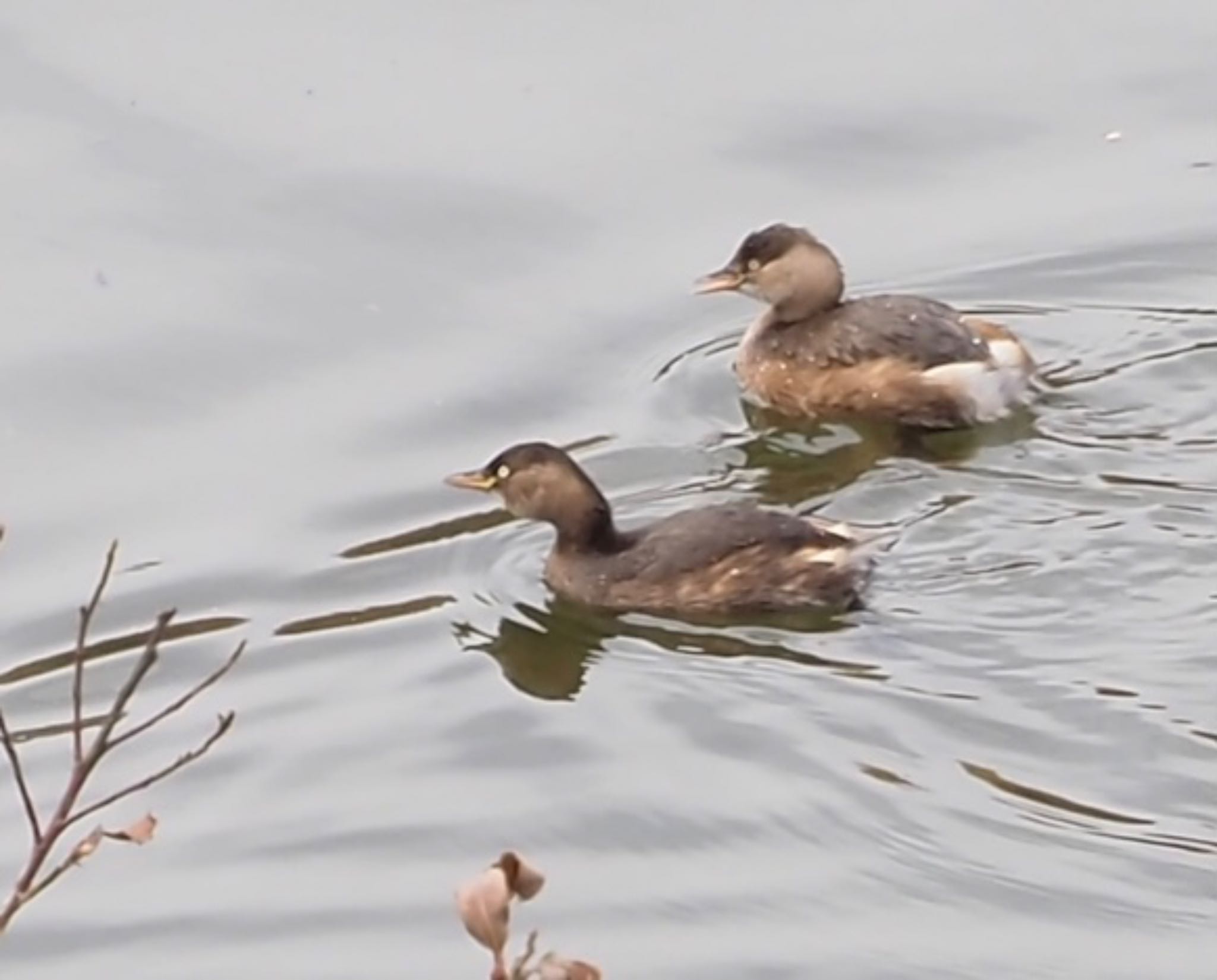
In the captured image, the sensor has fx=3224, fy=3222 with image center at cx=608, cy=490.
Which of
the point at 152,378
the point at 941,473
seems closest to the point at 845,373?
the point at 941,473

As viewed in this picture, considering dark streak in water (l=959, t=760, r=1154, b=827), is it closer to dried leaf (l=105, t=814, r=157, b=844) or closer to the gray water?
the gray water

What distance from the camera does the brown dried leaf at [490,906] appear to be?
3283mm

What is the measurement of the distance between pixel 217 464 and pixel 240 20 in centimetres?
331

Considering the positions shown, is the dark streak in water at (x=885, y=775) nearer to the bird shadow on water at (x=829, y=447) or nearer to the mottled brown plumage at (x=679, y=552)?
the mottled brown plumage at (x=679, y=552)

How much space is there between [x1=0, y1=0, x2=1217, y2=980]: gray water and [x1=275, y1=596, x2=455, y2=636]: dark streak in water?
1.6 inches

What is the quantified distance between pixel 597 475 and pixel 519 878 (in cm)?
563

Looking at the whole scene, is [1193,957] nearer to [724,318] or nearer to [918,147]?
[724,318]

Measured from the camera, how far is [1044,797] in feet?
22.1

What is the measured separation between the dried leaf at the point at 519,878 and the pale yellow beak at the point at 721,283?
648 cm

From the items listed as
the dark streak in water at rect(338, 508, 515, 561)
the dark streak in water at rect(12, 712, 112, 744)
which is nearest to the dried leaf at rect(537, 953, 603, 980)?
the dark streak in water at rect(12, 712, 112, 744)

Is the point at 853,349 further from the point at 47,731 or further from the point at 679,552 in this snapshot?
the point at 47,731

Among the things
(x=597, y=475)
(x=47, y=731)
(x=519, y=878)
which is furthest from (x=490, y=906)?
(x=597, y=475)

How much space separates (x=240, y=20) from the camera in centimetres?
1184

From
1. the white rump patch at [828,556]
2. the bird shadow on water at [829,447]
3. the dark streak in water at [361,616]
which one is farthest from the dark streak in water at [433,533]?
the white rump patch at [828,556]
